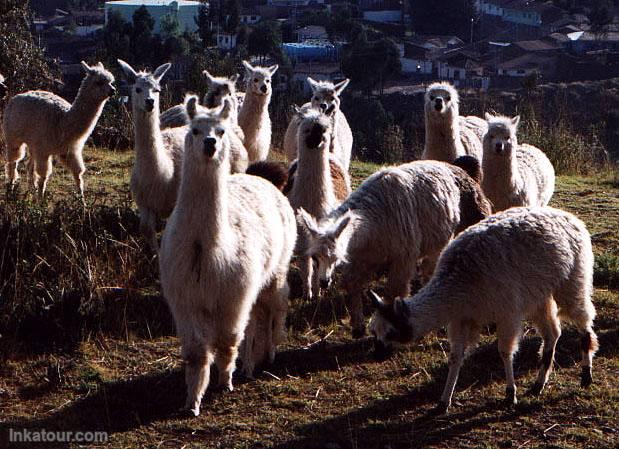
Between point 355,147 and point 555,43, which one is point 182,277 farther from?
point 555,43

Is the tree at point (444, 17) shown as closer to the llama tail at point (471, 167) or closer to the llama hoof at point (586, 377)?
the llama tail at point (471, 167)

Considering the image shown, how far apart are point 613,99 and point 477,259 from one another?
90.6ft

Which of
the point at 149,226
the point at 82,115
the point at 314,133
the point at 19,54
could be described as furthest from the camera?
the point at 19,54

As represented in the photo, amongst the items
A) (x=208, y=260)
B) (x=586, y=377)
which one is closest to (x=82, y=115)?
(x=208, y=260)

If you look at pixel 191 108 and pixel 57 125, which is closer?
pixel 191 108

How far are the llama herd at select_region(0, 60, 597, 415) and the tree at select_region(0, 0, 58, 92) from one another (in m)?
5.48

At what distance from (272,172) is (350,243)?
1.25m

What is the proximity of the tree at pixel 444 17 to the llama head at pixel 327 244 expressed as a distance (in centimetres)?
4193

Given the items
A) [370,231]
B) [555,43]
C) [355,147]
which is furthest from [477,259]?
[555,43]

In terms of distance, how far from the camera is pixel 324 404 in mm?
5566

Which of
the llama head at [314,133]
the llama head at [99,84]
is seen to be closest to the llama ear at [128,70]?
the llama head at [99,84]

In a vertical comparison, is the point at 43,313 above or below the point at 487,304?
below

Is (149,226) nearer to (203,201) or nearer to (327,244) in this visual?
(327,244)

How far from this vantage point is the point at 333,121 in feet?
31.5
